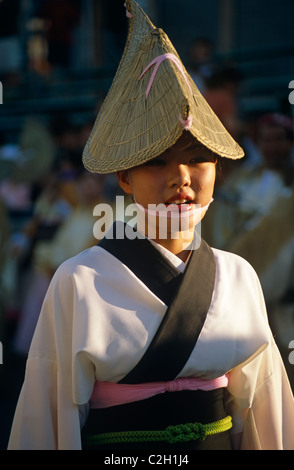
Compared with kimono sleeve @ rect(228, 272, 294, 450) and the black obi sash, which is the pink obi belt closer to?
the black obi sash

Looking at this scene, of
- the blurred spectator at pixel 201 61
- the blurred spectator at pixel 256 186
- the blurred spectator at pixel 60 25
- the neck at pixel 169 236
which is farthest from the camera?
the blurred spectator at pixel 60 25

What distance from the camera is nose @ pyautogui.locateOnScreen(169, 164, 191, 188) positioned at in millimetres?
1877

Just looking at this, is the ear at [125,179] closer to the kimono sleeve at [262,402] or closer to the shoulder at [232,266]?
the shoulder at [232,266]

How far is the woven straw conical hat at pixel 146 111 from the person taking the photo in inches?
72.0

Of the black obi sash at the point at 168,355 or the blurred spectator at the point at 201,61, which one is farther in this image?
the blurred spectator at the point at 201,61

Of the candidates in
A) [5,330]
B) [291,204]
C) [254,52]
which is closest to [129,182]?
[291,204]

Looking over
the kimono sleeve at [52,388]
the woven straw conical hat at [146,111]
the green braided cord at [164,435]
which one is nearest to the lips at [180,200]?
the woven straw conical hat at [146,111]

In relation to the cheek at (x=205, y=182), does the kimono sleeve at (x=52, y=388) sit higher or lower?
lower

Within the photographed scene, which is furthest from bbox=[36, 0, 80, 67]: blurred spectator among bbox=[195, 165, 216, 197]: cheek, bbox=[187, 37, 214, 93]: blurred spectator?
bbox=[195, 165, 216, 197]: cheek

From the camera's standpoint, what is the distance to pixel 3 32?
21.3 feet

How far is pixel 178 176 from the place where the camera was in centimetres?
188

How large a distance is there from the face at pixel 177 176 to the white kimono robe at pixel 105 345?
0.79 ft
